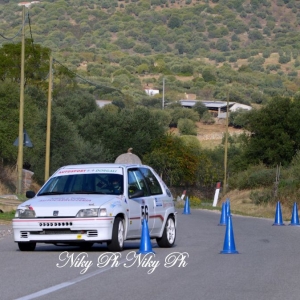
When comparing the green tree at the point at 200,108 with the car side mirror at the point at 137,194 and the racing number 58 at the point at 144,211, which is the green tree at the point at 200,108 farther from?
the car side mirror at the point at 137,194

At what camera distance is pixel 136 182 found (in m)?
15.9

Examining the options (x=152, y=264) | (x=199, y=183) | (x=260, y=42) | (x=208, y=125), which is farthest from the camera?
(x=260, y=42)

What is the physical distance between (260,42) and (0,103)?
13565cm

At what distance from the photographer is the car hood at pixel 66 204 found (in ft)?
46.5

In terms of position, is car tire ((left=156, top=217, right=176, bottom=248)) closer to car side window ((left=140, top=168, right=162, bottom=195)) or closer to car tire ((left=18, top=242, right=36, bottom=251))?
car side window ((left=140, top=168, right=162, bottom=195))

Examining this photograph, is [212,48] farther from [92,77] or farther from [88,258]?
[88,258]

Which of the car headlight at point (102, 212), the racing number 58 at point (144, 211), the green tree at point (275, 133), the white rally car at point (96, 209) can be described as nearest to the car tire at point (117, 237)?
the white rally car at point (96, 209)

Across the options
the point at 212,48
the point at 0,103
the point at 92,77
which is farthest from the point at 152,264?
the point at 212,48

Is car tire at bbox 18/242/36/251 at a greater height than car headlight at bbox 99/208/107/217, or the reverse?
car headlight at bbox 99/208/107/217

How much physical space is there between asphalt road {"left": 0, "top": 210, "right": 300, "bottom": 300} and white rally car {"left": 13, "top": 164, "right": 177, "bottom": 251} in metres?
0.35

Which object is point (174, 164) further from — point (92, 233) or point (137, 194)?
point (92, 233)

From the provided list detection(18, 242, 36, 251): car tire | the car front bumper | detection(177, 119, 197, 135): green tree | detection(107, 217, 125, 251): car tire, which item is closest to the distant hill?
detection(177, 119, 197, 135): green tree

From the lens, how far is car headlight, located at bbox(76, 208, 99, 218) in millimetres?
14109

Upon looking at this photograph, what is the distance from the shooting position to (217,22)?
194125mm
